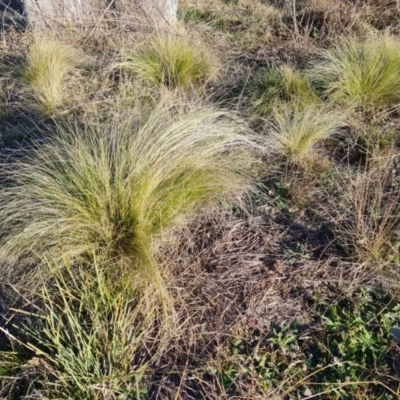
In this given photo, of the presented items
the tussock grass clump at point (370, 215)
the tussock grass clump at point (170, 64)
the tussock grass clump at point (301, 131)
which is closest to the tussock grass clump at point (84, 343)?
the tussock grass clump at point (370, 215)

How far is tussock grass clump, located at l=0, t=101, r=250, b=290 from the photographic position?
76.5 inches

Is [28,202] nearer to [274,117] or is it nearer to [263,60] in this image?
[274,117]

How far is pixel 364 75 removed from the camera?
3303 millimetres

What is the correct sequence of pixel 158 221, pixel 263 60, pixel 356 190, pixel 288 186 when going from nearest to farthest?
pixel 158 221
pixel 356 190
pixel 288 186
pixel 263 60

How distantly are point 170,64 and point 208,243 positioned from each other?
6.21ft

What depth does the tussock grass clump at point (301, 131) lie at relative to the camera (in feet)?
9.01

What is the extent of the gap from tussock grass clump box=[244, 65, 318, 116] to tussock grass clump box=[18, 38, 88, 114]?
1.47 m

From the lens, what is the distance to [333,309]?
1889 millimetres

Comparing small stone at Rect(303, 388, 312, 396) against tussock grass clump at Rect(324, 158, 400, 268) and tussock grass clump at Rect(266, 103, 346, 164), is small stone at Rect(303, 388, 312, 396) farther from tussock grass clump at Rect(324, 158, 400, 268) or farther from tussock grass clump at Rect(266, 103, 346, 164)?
tussock grass clump at Rect(266, 103, 346, 164)

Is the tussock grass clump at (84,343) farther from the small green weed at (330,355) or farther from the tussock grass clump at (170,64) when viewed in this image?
the tussock grass clump at (170,64)

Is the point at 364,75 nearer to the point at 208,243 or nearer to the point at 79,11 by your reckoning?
the point at 208,243

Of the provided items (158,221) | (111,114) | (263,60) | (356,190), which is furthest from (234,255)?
(263,60)

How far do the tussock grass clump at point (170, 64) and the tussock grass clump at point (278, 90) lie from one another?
1.57ft

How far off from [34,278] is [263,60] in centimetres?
304
